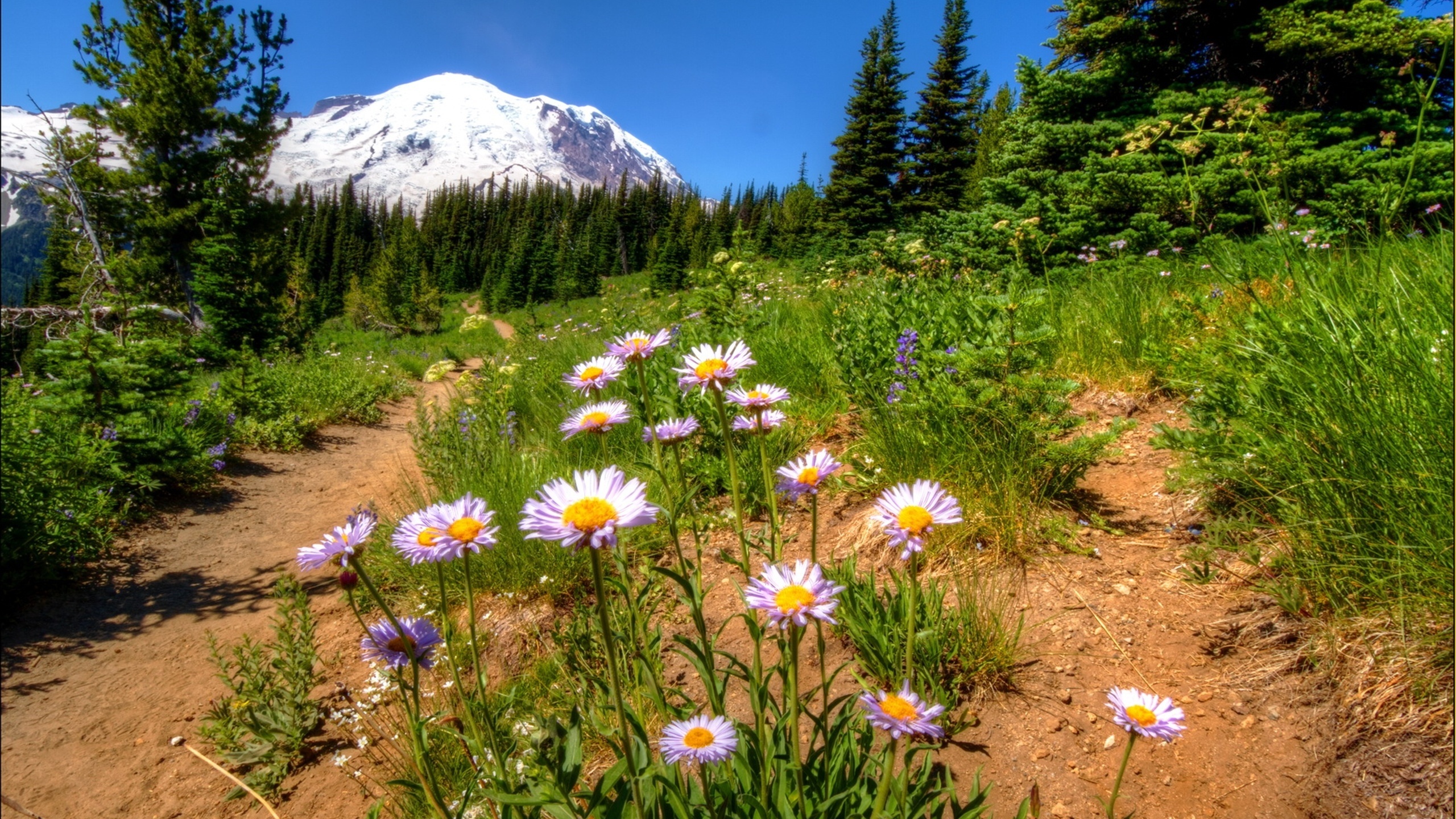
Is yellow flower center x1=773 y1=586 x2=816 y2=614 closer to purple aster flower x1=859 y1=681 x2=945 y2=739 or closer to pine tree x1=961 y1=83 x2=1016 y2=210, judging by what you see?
purple aster flower x1=859 y1=681 x2=945 y2=739

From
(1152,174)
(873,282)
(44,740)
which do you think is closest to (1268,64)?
(1152,174)

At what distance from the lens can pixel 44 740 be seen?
7.91 ft

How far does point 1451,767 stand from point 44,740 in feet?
14.1

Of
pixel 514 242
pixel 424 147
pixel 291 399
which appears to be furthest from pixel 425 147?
pixel 291 399

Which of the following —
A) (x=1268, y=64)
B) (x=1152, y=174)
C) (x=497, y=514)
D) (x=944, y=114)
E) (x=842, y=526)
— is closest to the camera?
(x=842, y=526)

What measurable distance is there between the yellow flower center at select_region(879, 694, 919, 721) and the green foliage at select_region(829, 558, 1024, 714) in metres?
0.81

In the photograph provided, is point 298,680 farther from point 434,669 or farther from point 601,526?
point 601,526

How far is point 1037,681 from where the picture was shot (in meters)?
1.77

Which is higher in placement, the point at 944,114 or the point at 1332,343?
the point at 944,114

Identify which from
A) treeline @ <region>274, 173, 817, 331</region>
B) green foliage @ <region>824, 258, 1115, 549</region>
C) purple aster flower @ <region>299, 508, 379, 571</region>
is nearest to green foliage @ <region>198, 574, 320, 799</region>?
purple aster flower @ <region>299, 508, 379, 571</region>

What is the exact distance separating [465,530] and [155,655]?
3.27 m

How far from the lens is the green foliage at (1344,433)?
1.45 metres

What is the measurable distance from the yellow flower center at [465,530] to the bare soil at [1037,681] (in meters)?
1.32

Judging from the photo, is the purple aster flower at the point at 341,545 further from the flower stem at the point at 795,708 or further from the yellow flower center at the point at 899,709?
the yellow flower center at the point at 899,709
